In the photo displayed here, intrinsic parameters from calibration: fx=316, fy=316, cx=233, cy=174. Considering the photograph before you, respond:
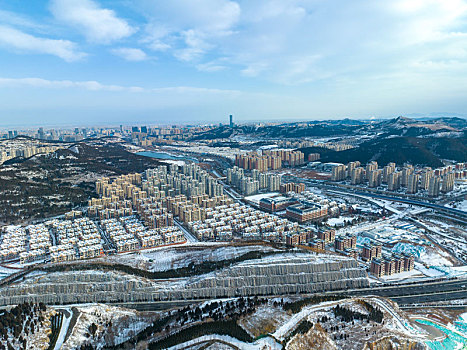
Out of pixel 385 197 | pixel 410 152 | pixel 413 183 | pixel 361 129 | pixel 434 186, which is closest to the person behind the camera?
pixel 434 186

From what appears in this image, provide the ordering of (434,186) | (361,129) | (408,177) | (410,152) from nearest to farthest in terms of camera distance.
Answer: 1. (434,186)
2. (408,177)
3. (410,152)
4. (361,129)

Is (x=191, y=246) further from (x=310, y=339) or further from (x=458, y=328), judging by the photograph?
(x=458, y=328)

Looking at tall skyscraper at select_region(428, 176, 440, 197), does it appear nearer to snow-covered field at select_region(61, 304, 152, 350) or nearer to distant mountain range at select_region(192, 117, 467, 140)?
snow-covered field at select_region(61, 304, 152, 350)

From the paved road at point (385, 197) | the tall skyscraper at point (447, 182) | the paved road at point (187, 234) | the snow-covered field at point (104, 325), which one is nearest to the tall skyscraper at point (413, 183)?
the tall skyscraper at point (447, 182)

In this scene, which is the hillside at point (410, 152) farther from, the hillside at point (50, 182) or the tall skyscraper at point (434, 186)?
the hillside at point (50, 182)

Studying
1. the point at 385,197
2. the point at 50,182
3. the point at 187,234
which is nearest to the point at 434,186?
the point at 385,197

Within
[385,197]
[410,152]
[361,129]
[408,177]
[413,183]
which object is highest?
[361,129]

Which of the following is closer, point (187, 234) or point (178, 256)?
point (178, 256)

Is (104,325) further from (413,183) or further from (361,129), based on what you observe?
(361,129)
